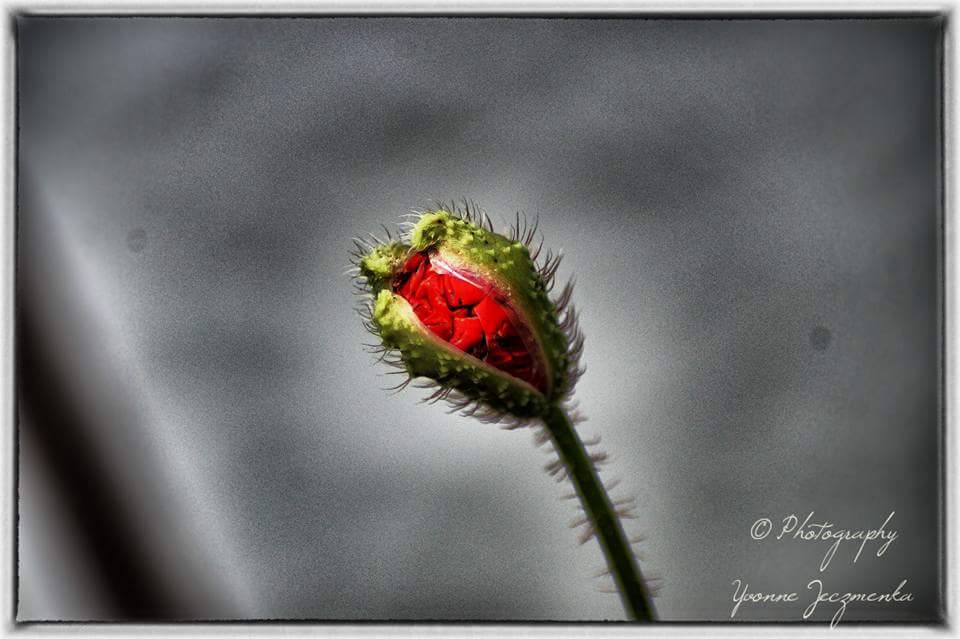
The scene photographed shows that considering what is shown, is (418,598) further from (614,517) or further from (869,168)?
(869,168)

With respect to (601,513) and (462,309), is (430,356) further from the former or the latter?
(601,513)

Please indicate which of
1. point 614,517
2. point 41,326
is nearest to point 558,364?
point 614,517
